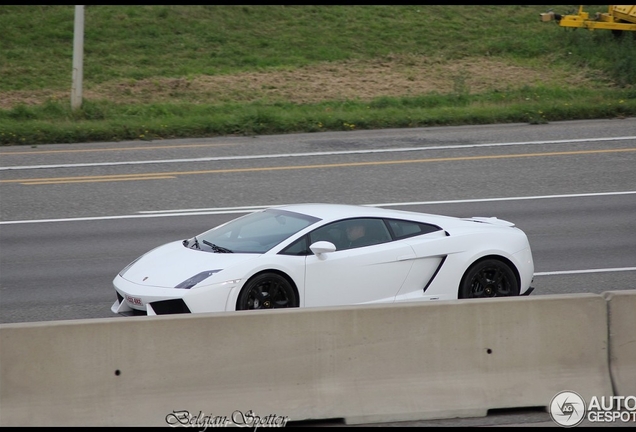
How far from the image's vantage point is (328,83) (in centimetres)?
2680

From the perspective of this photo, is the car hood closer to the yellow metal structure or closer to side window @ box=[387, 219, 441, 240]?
side window @ box=[387, 219, 441, 240]

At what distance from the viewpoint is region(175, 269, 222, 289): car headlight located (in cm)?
854

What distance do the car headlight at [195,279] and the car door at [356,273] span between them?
40.0 inches

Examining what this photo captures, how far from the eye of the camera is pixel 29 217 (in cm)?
1460

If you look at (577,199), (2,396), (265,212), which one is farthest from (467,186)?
(2,396)

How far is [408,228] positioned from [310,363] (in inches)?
138

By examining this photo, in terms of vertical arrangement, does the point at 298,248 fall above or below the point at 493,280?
above

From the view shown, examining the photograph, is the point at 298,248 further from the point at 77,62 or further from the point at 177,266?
the point at 77,62

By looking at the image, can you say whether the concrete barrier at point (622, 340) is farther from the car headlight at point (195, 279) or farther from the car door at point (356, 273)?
the car headlight at point (195, 279)

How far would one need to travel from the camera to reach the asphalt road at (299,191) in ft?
37.8

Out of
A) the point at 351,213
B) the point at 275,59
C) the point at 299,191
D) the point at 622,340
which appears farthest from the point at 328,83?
the point at 622,340

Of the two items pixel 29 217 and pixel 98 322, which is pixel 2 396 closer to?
pixel 98 322

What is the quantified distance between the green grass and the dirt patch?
0.21 metres

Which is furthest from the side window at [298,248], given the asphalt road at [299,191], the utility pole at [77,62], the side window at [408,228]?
the utility pole at [77,62]
